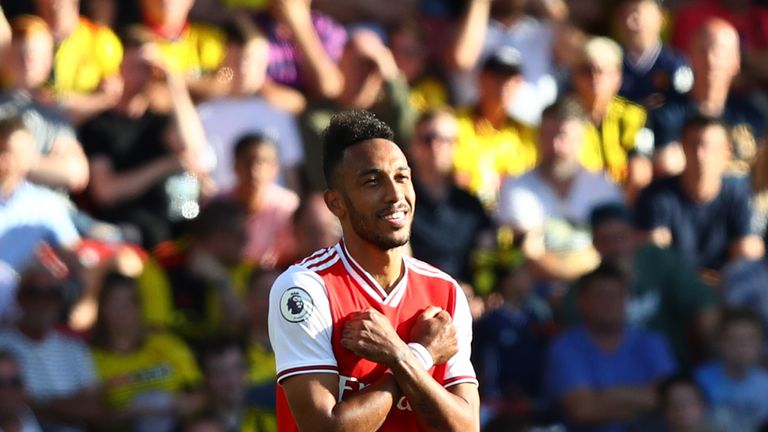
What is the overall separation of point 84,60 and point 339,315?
238 inches

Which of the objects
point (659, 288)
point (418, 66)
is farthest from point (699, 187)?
point (418, 66)

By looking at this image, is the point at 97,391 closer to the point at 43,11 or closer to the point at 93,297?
the point at 93,297

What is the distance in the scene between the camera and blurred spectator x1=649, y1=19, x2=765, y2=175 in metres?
12.5

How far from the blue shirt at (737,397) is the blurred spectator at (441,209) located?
1768 millimetres

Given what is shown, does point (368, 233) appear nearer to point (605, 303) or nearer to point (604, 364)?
point (605, 303)

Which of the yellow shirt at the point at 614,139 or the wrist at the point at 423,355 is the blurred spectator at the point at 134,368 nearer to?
the yellow shirt at the point at 614,139

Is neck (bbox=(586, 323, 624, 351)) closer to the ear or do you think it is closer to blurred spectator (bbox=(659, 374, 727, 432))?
blurred spectator (bbox=(659, 374, 727, 432))

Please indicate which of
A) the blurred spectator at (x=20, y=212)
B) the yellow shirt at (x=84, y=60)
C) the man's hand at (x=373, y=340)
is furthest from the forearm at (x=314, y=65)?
the man's hand at (x=373, y=340)

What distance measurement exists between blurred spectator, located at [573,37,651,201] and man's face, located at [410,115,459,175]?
1.59 metres

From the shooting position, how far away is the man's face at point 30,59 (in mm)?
10227

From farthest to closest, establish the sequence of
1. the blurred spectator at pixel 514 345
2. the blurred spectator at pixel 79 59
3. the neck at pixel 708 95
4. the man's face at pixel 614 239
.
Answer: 1. the neck at pixel 708 95
2. the man's face at pixel 614 239
3. the blurred spectator at pixel 79 59
4. the blurred spectator at pixel 514 345

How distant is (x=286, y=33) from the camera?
1177 centimetres

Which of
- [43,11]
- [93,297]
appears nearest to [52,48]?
[43,11]

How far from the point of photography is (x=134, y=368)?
31.8 feet
